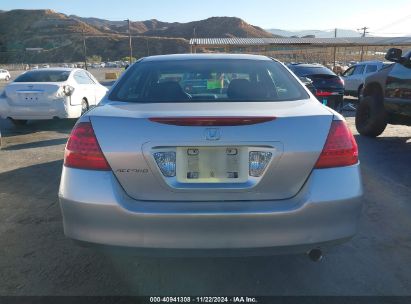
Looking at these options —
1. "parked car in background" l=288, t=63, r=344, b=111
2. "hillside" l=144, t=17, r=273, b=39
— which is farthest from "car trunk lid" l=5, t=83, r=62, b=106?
"hillside" l=144, t=17, r=273, b=39

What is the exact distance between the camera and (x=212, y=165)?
2.32m

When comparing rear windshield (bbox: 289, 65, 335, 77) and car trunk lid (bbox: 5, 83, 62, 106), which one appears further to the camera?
rear windshield (bbox: 289, 65, 335, 77)

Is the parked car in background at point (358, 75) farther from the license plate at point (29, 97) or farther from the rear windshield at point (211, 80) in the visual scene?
the rear windshield at point (211, 80)

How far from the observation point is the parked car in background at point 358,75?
16248mm

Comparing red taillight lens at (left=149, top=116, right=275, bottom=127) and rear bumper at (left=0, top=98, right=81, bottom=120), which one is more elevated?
red taillight lens at (left=149, top=116, right=275, bottom=127)

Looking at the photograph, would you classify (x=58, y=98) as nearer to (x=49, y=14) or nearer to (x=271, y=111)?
(x=271, y=111)

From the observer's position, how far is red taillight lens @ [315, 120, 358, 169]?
2381 mm

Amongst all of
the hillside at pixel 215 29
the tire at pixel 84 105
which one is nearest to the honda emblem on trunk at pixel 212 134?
the tire at pixel 84 105

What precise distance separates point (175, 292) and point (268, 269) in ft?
2.30

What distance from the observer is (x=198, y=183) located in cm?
232

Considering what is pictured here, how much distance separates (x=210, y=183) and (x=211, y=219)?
19 centimetres

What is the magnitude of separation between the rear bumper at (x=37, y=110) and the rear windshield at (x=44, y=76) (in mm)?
828

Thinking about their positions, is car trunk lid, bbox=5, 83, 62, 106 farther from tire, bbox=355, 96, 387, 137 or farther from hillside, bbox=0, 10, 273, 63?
hillside, bbox=0, 10, 273, 63

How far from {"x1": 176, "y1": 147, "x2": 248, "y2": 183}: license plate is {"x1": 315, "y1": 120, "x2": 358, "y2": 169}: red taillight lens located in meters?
0.43
